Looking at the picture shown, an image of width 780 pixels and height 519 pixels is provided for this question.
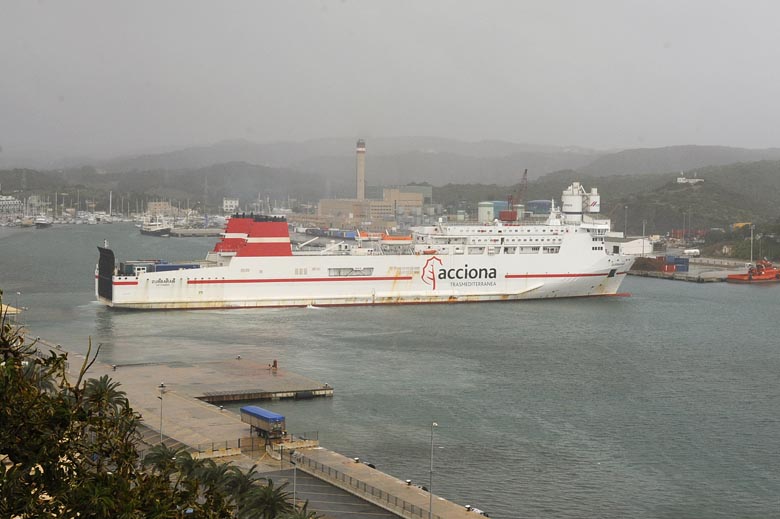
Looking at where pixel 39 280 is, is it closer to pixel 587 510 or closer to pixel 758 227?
pixel 587 510

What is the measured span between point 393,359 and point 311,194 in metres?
102

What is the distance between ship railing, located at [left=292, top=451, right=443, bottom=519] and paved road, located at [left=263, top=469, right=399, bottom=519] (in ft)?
0.22

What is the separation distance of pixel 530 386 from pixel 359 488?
22.8ft

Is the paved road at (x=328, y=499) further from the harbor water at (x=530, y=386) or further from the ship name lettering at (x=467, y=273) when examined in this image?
the ship name lettering at (x=467, y=273)

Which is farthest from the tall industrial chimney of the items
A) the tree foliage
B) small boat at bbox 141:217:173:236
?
the tree foliage

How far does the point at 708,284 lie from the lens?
38.6m

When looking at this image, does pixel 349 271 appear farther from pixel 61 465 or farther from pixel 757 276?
pixel 61 465

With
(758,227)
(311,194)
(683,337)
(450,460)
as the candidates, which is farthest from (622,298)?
(311,194)

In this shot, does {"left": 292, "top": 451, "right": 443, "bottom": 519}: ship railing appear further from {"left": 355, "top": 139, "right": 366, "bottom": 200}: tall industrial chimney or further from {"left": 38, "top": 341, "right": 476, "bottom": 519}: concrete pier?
{"left": 355, "top": 139, "right": 366, "bottom": 200}: tall industrial chimney

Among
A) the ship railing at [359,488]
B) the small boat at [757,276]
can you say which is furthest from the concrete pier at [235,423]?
the small boat at [757,276]

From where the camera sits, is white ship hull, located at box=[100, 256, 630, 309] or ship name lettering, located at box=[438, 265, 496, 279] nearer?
white ship hull, located at box=[100, 256, 630, 309]

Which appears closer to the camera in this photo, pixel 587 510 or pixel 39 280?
pixel 587 510

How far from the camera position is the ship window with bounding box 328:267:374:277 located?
2709 cm

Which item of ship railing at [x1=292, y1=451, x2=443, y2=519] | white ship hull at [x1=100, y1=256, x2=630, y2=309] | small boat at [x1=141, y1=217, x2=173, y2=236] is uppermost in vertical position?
small boat at [x1=141, y1=217, x2=173, y2=236]
